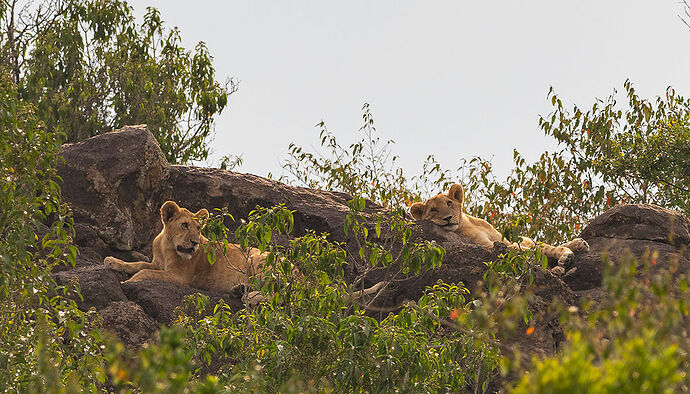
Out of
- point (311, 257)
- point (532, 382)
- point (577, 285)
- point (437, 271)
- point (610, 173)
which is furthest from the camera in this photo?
point (610, 173)

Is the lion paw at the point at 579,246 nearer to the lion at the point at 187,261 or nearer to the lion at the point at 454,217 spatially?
the lion at the point at 454,217

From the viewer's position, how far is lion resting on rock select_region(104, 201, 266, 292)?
12125mm

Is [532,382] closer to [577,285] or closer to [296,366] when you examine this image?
[296,366]

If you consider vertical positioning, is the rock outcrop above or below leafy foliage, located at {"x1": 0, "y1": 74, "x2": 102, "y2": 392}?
above

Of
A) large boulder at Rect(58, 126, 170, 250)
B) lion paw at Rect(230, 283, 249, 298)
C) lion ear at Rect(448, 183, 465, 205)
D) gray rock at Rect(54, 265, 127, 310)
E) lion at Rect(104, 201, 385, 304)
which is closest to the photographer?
gray rock at Rect(54, 265, 127, 310)

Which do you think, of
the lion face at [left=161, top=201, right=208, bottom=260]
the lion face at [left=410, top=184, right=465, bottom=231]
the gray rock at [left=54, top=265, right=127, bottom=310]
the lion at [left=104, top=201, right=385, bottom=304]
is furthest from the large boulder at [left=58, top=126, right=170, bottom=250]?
the lion face at [left=410, top=184, right=465, bottom=231]

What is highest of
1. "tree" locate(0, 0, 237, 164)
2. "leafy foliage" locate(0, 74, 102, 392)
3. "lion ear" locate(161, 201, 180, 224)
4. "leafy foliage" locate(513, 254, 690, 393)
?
"tree" locate(0, 0, 237, 164)

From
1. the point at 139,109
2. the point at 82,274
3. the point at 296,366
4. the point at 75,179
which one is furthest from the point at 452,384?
the point at 139,109

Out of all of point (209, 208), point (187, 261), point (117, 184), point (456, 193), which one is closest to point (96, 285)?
point (187, 261)

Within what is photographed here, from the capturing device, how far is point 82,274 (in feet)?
36.2

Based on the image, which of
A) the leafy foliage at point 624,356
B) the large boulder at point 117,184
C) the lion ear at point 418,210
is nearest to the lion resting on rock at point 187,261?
the large boulder at point 117,184

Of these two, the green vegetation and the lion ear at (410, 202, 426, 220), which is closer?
the green vegetation

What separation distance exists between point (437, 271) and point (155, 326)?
334 centimetres

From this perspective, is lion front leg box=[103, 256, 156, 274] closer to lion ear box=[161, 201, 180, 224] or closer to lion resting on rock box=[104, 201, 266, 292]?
lion resting on rock box=[104, 201, 266, 292]
